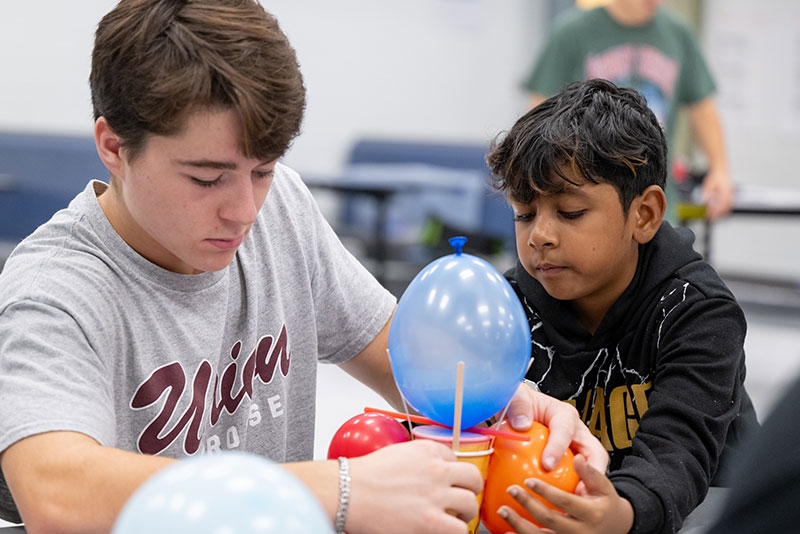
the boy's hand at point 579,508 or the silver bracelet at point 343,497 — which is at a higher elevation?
the silver bracelet at point 343,497

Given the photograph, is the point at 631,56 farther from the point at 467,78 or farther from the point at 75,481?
the point at 467,78

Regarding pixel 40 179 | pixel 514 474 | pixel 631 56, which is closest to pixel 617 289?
pixel 514 474

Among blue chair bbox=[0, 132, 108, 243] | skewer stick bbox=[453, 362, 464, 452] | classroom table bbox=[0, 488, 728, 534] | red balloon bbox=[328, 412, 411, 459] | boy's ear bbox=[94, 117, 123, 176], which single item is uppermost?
boy's ear bbox=[94, 117, 123, 176]

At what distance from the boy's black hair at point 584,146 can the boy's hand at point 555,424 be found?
1.08 ft

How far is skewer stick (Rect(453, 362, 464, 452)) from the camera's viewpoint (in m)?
1.00

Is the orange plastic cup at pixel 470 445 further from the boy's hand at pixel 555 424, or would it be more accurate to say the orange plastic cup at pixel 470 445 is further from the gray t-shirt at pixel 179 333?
the gray t-shirt at pixel 179 333

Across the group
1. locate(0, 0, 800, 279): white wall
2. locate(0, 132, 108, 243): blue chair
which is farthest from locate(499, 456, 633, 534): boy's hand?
locate(0, 0, 800, 279): white wall

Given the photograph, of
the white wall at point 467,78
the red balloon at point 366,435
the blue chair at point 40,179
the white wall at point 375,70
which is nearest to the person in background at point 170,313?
the red balloon at point 366,435

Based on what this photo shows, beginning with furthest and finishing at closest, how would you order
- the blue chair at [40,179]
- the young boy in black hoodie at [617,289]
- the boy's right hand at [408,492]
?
the blue chair at [40,179] → the young boy in black hoodie at [617,289] → the boy's right hand at [408,492]

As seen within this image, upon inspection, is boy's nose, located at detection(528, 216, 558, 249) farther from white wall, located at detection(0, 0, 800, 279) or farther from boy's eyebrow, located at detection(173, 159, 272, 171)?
white wall, located at detection(0, 0, 800, 279)

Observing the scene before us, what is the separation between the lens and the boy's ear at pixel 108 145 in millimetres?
1186

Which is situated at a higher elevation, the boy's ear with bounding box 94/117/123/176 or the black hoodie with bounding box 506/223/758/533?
the boy's ear with bounding box 94/117/123/176

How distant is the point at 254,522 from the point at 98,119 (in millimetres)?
709

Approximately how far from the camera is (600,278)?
4.66 feet
